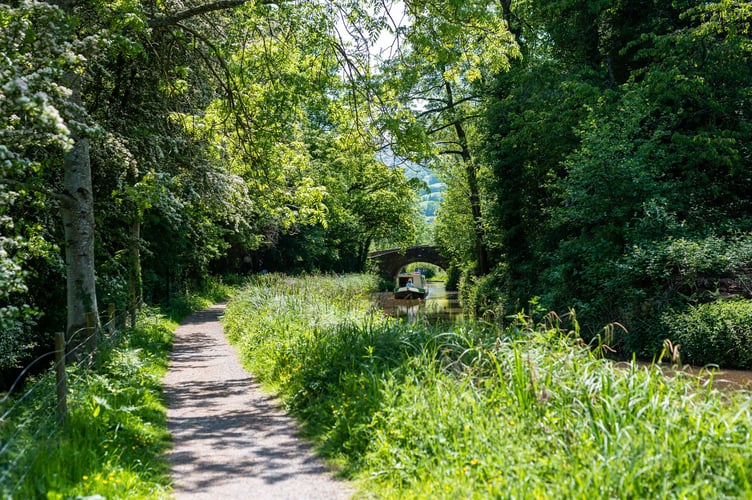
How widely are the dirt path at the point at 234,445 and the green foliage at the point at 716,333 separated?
31.5ft

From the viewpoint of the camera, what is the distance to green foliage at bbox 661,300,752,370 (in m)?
12.9

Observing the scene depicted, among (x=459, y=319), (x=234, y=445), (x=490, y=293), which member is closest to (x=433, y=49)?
(x=234, y=445)

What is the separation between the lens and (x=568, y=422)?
15.1 ft

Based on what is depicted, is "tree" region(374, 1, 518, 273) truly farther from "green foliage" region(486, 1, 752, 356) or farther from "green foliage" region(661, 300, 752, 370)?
"green foliage" region(661, 300, 752, 370)

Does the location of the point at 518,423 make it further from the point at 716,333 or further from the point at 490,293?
the point at 490,293

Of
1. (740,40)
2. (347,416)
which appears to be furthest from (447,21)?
(740,40)

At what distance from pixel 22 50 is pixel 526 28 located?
18.9 meters

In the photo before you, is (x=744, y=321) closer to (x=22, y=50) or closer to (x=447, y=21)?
(x=447, y=21)

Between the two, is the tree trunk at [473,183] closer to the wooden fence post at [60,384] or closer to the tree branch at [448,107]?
the tree branch at [448,107]

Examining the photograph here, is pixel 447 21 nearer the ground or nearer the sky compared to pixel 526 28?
nearer the ground

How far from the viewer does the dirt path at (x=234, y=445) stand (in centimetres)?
534

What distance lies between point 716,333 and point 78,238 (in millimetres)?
12441

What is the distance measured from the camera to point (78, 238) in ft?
29.8

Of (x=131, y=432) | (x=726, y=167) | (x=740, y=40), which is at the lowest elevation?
(x=131, y=432)
